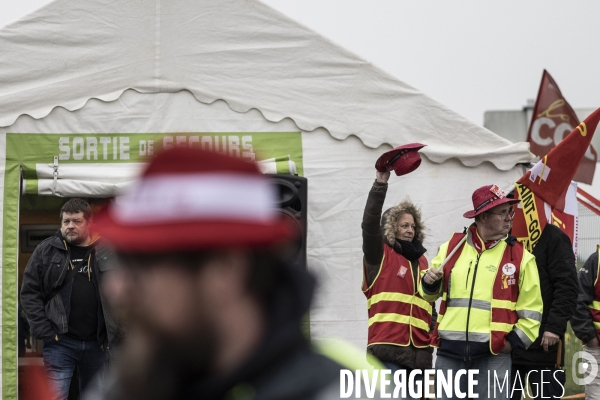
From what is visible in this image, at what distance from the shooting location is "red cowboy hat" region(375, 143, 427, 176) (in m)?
6.02

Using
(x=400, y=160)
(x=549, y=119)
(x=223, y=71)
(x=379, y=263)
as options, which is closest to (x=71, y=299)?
(x=223, y=71)

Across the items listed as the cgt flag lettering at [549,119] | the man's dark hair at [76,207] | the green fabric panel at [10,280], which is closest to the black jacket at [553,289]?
the man's dark hair at [76,207]

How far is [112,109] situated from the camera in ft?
24.4

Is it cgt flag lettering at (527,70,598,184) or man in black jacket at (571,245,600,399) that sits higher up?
cgt flag lettering at (527,70,598,184)

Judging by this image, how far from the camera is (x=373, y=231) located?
5.97 meters

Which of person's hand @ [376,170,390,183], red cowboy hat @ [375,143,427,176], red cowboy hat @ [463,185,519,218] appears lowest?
red cowboy hat @ [463,185,519,218]

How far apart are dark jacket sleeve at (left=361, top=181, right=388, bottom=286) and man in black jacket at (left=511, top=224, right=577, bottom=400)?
3.39 ft

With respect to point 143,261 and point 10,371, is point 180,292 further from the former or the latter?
point 10,371

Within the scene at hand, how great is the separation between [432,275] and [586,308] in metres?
2.85

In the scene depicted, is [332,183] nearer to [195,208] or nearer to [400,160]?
[400,160]

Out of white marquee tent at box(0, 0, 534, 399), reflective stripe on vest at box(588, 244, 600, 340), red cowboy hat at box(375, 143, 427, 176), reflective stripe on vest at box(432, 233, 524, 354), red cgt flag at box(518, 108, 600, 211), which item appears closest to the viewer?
reflective stripe on vest at box(432, 233, 524, 354)

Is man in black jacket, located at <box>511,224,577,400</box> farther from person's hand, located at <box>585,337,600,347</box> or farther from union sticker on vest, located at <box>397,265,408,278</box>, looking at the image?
person's hand, located at <box>585,337,600,347</box>

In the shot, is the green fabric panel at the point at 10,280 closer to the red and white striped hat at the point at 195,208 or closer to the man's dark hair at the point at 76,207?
the man's dark hair at the point at 76,207

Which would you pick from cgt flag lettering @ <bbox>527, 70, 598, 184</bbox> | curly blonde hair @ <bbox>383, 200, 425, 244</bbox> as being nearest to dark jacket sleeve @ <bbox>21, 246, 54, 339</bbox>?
curly blonde hair @ <bbox>383, 200, 425, 244</bbox>
